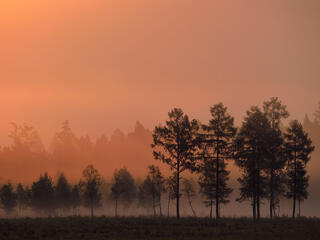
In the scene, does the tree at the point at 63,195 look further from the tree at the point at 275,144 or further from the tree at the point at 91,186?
the tree at the point at 275,144

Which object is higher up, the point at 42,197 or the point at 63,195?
the point at 63,195

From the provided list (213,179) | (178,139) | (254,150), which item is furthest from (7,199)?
(254,150)

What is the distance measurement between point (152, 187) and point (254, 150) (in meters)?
39.0

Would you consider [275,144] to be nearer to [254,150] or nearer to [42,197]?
[254,150]

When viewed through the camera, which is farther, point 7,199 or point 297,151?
point 7,199

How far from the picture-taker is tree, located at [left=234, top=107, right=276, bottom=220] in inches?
2452

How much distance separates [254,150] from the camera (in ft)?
206
